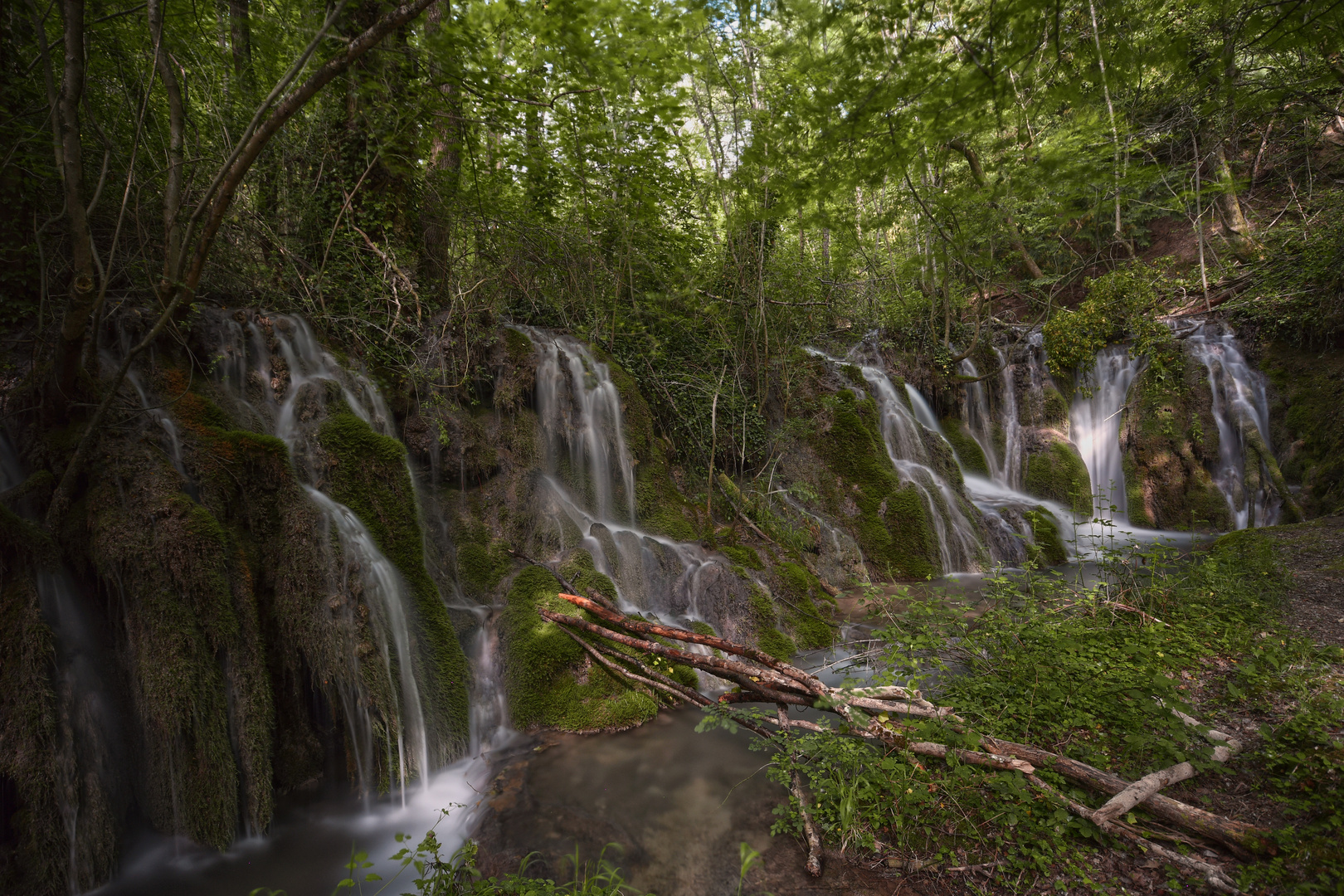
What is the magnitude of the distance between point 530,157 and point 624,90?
4.45ft

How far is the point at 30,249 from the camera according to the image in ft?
13.9

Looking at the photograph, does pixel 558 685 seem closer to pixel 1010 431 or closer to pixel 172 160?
pixel 172 160

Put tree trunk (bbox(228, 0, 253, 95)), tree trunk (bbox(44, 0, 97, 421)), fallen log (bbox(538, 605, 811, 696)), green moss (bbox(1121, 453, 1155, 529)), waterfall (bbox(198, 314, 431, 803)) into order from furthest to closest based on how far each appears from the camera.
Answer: green moss (bbox(1121, 453, 1155, 529)) → tree trunk (bbox(228, 0, 253, 95)) → fallen log (bbox(538, 605, 811, 696)) → waterfall (bbox(198, 314, 431, 803)) → tree trunk (bbox(44, 0, 97, 421))

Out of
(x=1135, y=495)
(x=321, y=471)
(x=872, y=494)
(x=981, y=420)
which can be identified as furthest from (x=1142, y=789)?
A: (x=981, y=420)

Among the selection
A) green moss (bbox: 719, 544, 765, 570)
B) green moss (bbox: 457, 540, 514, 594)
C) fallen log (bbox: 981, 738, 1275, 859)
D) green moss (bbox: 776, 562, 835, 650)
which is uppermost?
green moss (bbox: 457, 540, 514, 594)

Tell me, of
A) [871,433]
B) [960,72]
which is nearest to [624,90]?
[960,72]

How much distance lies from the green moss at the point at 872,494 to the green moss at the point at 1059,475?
443 centimetres

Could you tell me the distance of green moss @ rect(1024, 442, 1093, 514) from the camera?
452 inches

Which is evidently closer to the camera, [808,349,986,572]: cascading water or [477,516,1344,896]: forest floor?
[477,516,1344,896]: forest floor

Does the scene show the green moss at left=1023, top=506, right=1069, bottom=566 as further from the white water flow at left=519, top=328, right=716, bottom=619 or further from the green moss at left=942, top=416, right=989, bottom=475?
the white water flow at left=519, top=328, right=716, bottom=619

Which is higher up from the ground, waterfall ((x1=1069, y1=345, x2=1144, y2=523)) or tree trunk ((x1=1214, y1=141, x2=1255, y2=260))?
tree trunk ((x1=1214, y1=141, x2=1255, y2=260))

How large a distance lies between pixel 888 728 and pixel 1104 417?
12143 millimetres

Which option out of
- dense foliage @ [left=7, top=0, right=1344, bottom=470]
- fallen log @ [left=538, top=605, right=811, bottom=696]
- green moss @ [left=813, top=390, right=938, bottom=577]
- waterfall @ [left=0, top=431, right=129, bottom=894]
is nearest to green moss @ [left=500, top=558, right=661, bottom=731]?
fallen log @ [left=538, top=605, right=811, bottom=696]

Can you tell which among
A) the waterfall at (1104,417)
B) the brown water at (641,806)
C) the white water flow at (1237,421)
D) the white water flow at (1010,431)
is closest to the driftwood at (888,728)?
the brown water at (641,806)
